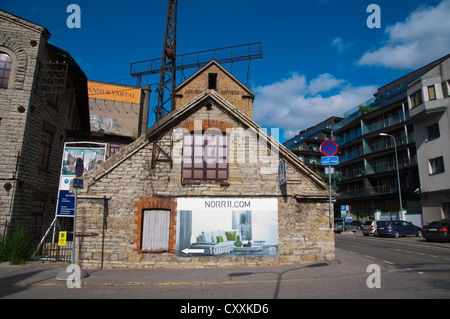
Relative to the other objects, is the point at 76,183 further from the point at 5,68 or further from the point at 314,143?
the point at 314,143

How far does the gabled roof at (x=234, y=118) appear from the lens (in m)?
11.4

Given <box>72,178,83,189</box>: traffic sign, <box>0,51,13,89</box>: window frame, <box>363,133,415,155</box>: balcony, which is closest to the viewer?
<box>72,178,83,189</box>: traffic sign

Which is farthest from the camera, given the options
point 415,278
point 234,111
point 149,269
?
point 234,111

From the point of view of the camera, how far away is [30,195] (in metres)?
13.5

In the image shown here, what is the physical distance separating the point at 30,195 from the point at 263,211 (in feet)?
36.1

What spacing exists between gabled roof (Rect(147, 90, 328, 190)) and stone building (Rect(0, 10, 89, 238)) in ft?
20.5

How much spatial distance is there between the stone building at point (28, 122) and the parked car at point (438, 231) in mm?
24106

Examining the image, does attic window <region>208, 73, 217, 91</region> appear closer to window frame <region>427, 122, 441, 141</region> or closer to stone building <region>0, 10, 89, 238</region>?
stone building <region>0, 10, 89, 238</region>

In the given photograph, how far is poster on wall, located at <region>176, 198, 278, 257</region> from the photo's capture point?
426 inches

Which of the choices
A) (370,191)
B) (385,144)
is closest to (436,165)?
(385,144)

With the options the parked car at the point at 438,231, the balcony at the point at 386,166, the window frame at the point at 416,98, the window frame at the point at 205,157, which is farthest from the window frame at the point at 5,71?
the balcony at the point at 386,166

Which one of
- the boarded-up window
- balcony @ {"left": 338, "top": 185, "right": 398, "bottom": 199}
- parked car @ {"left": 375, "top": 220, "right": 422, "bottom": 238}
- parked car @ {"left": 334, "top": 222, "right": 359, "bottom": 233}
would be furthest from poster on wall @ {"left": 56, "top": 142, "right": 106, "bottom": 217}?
balcony @ {"left": 338, "top": 185, "right": 398, "bottom": 199}
